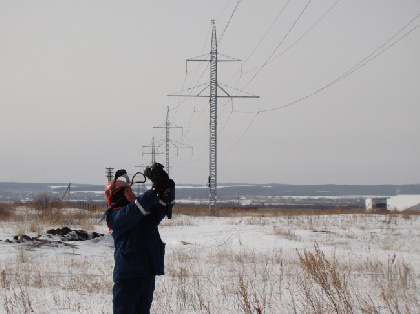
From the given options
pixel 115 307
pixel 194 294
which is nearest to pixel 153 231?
pixel 115 307

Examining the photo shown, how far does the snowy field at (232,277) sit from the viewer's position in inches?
254

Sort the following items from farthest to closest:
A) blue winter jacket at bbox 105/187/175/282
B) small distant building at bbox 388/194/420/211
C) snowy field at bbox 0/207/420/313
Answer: small distant building at bbox 388/194/420/211, snowy field at bbox 0/207/420/313, blue winter jacket at bbox 105/187/175/282

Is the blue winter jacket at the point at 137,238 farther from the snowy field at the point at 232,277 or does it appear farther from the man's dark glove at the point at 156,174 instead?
the snowy field at the point at 232,277

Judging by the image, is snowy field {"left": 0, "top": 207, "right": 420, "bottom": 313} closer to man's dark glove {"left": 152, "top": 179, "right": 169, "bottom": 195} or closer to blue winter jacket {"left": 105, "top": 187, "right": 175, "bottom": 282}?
blue winter jacket {"left": 105, "top": 187, "right": 175, "bottom": 282}

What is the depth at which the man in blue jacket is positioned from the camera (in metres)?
4.69

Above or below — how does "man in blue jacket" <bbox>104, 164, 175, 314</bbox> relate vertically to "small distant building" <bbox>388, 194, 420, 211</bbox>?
above

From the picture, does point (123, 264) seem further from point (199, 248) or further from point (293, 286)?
point (199, 248)

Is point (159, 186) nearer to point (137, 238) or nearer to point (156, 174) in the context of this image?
point (156, 174)

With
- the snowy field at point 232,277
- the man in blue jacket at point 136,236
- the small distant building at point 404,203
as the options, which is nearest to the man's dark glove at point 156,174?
the man in blue jacket at point 136,236

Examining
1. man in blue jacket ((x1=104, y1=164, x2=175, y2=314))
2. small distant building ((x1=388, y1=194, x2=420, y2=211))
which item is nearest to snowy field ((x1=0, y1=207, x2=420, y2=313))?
man in blue jacket ((x1=104, y1=164, x2=175, y2=314))

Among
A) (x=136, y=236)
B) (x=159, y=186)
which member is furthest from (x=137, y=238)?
(x=159, y=186)

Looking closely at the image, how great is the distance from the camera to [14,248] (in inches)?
528

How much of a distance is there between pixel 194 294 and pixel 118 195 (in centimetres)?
289

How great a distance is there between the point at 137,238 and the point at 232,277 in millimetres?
4509
